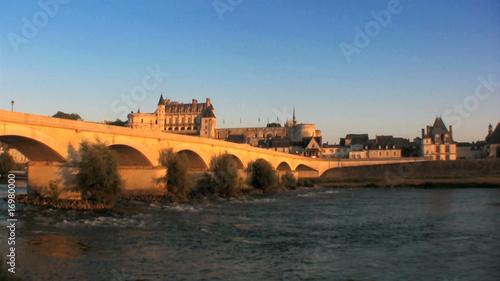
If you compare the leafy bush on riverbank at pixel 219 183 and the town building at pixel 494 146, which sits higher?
the town building at pixel 494 146

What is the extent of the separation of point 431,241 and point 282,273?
949 centimetres

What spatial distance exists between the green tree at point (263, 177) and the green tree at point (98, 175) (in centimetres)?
2590

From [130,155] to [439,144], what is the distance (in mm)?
76071

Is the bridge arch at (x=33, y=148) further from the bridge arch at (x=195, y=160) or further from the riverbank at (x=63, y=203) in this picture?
the bridge arch at (x=195, y=160)

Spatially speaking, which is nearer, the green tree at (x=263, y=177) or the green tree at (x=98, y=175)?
the green tree at (x=98, y=175)

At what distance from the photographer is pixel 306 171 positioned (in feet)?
288

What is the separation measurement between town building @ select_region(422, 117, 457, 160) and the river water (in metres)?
68.7

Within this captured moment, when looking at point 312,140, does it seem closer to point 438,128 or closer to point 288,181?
point 438,128

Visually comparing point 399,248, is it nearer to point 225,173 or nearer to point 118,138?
point 118,138

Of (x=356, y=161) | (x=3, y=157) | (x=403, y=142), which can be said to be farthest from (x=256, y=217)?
(x=403, y=142)

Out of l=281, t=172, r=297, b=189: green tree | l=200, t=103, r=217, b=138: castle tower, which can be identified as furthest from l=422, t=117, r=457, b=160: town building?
l=200, t=103, r=217, b=138: castle tower

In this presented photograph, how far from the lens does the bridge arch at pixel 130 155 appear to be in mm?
38031

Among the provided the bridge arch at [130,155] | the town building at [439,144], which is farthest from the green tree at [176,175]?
the town building at [439,144]

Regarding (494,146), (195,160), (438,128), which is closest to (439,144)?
(438,128)
